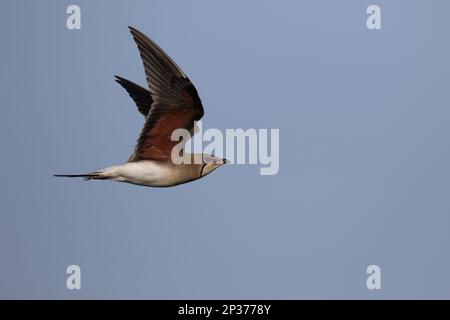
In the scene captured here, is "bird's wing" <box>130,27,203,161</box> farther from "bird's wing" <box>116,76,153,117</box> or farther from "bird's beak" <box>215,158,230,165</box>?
"bird's wing" <box>116,76,153,117</box>

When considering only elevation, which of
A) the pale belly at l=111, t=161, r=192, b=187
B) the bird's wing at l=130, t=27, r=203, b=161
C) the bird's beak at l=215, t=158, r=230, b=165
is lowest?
the pale belly at l=111, t=161, r=192, b=187

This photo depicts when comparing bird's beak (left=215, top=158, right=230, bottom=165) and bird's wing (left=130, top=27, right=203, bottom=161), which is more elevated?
bird's wing (left=130, top=27, right=203, bottom=161)

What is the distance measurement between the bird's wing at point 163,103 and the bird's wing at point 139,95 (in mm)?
1546

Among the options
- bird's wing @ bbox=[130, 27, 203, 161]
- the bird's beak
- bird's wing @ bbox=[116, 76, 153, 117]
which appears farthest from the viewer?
bird's wing @ bbox=[116, 76, 153, 117]

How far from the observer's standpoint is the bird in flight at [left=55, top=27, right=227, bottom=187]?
1104 cm

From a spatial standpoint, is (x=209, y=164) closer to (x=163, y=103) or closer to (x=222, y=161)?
(x=222, y=161)

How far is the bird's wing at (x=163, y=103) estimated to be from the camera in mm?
11008

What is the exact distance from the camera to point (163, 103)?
1123 centimetres

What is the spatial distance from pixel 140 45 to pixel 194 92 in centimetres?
81

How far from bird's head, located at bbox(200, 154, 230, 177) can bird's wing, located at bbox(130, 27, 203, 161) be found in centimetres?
46

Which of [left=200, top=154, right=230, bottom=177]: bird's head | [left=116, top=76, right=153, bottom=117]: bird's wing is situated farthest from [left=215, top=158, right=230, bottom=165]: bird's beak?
[left=116, top=76, right=153, bottom=117]: bird's wing

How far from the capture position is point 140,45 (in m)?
11.0

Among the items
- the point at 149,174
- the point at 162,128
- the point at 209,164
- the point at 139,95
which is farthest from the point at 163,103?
the point at 139,95

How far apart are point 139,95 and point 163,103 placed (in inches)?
77.2
